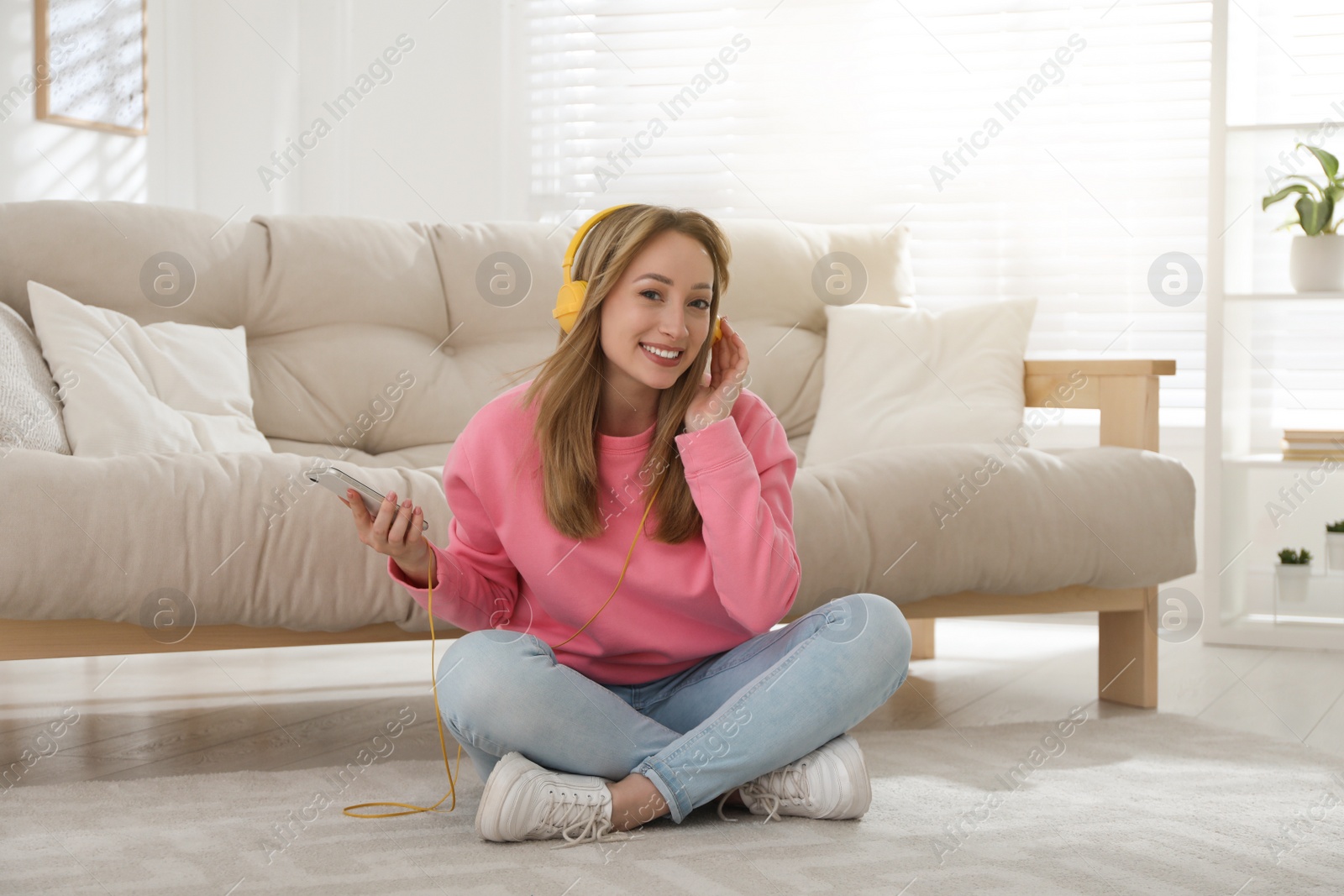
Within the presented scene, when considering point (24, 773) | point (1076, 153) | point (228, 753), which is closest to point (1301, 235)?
point (1076, 153)

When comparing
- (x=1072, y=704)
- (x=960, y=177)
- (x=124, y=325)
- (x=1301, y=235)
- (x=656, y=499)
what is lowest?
(x=1072, y=704)

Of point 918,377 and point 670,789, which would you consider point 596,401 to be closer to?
point 670,789

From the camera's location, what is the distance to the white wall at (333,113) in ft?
9.29

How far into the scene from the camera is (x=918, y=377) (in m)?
2.18

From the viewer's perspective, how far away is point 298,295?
2.07 meters

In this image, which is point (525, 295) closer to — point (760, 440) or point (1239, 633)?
point (760, 440)

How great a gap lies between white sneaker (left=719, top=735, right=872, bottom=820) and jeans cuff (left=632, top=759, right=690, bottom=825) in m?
0.06

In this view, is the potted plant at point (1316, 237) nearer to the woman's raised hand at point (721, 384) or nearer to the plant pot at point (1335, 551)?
the plant pot at point (1335, 551)

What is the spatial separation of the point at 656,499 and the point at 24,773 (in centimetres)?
85

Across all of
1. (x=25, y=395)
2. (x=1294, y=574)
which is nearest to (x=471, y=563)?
(x=25, y=395)

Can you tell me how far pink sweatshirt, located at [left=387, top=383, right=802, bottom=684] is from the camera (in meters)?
1.18

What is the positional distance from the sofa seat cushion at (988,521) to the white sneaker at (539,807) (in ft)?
1.78

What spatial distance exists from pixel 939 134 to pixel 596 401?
1.86 meters

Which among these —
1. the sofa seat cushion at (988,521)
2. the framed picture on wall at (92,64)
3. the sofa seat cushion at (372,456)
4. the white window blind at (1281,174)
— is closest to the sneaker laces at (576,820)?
the sofa seat cushion at (988,521)
